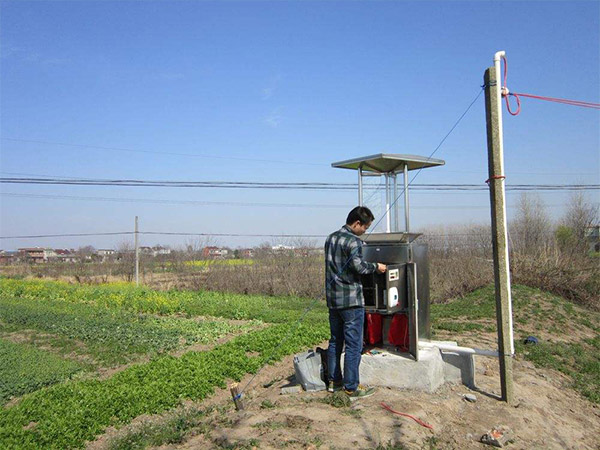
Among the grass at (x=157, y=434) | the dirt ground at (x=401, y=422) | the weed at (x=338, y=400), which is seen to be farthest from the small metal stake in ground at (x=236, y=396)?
the weed at (x=338, y=400)

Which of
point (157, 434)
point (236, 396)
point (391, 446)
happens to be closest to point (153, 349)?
point (236, 396)

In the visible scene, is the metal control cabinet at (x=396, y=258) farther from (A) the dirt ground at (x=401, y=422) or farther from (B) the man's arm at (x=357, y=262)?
(A) the dirt ground at (x=401, y=422)

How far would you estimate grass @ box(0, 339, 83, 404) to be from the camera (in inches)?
309

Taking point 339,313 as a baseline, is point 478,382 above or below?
below

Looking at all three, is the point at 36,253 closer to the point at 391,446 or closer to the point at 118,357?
the point at 118,357

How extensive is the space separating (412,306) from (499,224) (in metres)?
1.46

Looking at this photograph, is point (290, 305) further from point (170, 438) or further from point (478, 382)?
point (170, 438)

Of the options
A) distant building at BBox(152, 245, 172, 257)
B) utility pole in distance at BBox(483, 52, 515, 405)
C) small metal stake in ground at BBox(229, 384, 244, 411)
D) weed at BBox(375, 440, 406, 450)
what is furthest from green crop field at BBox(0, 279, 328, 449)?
distant building at BBox(152, 245, 172, 257)

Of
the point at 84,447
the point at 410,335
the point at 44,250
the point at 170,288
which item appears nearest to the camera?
the point at 84,447

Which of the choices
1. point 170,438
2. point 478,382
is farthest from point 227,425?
point 478,382

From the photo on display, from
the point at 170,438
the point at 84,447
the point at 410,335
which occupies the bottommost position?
the point at 84,447

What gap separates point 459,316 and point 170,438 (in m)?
10.6

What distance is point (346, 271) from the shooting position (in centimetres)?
565

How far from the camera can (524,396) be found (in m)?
6.22
